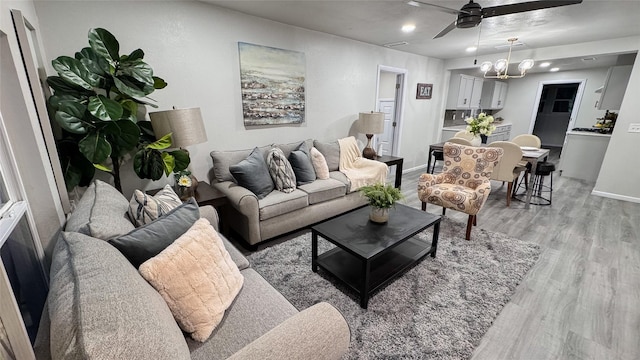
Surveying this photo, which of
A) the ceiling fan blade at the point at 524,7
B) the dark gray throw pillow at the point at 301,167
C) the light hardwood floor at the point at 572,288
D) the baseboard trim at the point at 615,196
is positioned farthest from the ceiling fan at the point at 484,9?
the baseboard trim at the point at 615,196

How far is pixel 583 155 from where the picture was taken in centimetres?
491

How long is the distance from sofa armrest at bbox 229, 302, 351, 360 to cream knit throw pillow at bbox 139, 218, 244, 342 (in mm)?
359

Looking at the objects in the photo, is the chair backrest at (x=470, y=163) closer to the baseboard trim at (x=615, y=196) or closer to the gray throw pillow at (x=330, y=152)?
the gray throw pillow at (x=330, y=152)

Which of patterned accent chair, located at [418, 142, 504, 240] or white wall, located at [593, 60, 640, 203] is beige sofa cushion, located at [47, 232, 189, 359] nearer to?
patterned accent chair, located at [418, 142, 504, 240]

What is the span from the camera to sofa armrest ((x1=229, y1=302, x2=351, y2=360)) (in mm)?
822

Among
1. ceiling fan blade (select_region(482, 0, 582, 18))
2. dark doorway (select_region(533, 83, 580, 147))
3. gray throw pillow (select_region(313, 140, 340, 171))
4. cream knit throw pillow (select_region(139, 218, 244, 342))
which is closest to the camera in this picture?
cream knit throw pillow (select_region(139, 218, 244, 342))

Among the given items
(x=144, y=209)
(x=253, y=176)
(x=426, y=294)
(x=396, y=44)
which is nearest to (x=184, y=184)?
(x=253, y=176)

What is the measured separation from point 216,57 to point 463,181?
10.1 feet

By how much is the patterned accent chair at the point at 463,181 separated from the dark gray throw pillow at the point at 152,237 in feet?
8.18

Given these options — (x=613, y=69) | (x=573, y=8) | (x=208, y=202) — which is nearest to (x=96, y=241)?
(x=208, y=202)

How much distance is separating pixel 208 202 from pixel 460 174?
278cm

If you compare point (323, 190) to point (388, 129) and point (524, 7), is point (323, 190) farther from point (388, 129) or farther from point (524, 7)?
point (388, 129)

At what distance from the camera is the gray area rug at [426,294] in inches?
62.1

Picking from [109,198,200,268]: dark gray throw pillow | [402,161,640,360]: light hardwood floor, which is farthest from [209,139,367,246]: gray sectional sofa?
[402,161,640,360]: light hardwood floor
